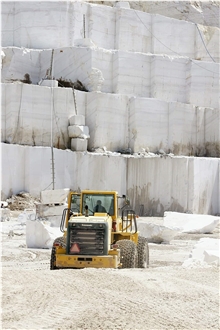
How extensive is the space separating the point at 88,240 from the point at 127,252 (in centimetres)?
102

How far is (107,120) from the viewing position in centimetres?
2770

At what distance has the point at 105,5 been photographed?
35469 mm

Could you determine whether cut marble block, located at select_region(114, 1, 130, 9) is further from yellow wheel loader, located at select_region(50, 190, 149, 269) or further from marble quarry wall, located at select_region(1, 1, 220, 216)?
yellow wheel loader, located at select_region(50, 190, 149, 269)

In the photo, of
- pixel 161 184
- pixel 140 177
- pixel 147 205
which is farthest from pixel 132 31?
pixel 147 205

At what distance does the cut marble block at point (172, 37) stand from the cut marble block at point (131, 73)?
339cm

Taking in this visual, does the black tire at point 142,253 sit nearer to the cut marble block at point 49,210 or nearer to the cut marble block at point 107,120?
the cut marble block at point 49,210

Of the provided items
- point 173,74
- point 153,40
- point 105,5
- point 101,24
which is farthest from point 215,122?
point 105,5

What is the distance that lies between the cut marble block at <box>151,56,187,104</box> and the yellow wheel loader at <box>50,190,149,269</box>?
71.1 feet

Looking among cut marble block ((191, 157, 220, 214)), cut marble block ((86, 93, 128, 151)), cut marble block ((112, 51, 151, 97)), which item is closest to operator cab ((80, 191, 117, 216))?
cut marble block ((191, 157, 220, 214))

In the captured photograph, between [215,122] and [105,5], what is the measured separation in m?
11.7

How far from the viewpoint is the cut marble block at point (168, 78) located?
3106 centimetres

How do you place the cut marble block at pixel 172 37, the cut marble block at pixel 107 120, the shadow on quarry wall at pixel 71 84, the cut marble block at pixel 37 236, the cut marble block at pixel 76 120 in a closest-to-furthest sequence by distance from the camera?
the cut marble block at pixel 37 236
the cut marble block at pixel 76 120
the cut marble block at pixel 107 120
the shadow on quarry wall at pixel 71 84
the cut marble block at pixel 172 37

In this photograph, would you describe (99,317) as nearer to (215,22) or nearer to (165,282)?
(165,282)

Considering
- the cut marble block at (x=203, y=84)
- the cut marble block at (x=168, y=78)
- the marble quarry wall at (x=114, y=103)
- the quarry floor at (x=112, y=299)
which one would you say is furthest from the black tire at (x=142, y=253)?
the cut marble block at (x=203, y=84)
